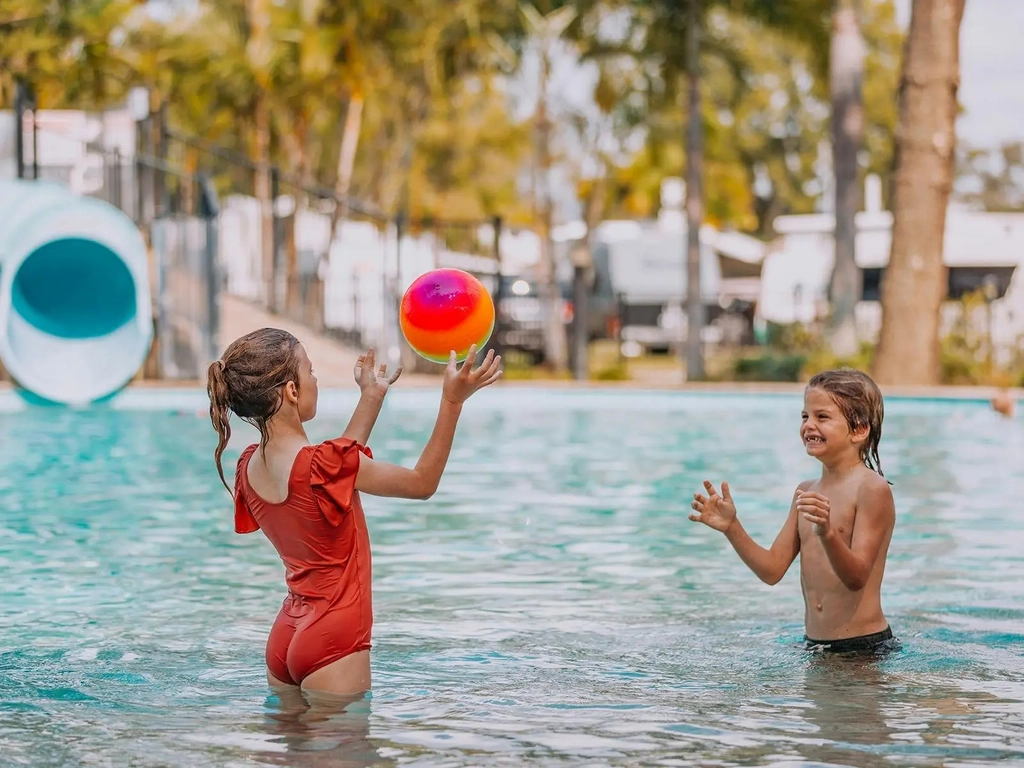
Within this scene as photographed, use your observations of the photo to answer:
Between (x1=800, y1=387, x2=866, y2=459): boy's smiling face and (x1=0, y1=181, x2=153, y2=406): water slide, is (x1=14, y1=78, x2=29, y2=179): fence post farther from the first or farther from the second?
(x1=800, y1=387, x2=866, y2=459): boy's smiling face

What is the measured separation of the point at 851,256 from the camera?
2233 cm

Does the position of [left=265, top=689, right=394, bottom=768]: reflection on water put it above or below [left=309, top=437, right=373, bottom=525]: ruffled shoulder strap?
below

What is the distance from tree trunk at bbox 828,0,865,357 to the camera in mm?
21948

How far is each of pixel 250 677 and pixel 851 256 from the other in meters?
18.4

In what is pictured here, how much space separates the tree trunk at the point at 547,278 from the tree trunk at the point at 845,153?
16.3ft

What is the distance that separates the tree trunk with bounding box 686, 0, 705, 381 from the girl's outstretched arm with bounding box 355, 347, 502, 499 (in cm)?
1910

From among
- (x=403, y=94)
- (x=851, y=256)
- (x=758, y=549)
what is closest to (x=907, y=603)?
(x=758, y=549)

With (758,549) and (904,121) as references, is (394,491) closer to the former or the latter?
(758,549)

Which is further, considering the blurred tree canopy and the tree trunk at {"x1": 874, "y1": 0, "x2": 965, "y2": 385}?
the blurred tree canopy

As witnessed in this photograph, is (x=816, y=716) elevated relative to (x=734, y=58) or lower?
lower

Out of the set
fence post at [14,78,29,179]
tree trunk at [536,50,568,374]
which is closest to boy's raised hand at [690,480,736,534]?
fence post at [14,78,29,179]

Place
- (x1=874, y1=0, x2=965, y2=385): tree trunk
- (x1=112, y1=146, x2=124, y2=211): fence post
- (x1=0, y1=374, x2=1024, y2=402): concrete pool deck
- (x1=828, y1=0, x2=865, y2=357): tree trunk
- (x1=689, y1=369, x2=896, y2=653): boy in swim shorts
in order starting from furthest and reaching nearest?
(x1=828, y1=0, x2=865, y2=357): tree trunk < (x1=112, y1=146, x2=124, y2=211): fence post < (x1=874, y1=0, x2=965, y2=385): tree trunk < (x1=0, y1=374, x2=1024, y2=402): concrete pool deck < (x1=689, y1=369, x2=896, y2=653): boy in swim shorts

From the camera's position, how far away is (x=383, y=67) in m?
32.5

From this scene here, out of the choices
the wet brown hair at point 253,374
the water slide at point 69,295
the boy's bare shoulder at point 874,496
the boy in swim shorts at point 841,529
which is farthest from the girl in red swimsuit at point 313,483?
the water slide at point 69,295
